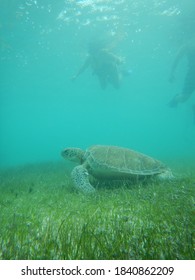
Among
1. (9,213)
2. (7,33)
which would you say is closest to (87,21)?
(7,33)

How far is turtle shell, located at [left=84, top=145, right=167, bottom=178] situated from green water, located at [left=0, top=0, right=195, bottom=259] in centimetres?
47

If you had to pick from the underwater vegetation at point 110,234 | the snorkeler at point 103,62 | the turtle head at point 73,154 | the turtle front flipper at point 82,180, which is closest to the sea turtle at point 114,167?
the turtle front flipper at point 82,180

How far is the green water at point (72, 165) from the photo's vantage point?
95.7 inches

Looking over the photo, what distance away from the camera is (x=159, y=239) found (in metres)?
2.33

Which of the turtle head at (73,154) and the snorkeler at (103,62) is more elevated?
the snorkeler at (103,62)

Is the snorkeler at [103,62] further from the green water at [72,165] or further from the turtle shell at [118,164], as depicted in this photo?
the turtle shell at [118,164]

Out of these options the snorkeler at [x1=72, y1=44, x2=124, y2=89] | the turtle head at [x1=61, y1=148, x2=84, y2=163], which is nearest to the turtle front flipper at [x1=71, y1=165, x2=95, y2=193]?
the turtle head at [x1=61, y1=148, x2=84, y2=163]

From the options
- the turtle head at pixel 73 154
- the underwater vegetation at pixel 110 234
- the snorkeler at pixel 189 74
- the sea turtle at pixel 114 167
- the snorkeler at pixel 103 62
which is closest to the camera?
the underwater vegetation at pixel 110 234

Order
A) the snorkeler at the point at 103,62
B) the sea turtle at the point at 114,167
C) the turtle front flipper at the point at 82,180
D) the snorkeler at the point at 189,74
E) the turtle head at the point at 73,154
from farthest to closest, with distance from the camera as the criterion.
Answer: the snorkeler at the point at 103,62, the snorkeler at the point at 189,74, the turtle head at the point at 73,154, the sea turtle at the point at 114,167, the turtle front flipper at the point at 82,180

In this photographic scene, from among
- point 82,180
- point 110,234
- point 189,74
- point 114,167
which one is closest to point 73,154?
point 82,180

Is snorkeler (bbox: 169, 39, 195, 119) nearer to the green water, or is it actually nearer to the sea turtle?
the green water

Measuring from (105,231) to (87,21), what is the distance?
27.5m
